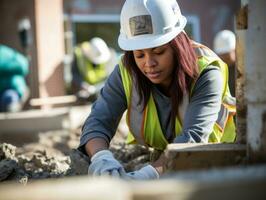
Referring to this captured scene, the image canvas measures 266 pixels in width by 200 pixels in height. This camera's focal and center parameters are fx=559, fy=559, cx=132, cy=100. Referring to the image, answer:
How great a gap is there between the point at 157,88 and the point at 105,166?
0.70 meters

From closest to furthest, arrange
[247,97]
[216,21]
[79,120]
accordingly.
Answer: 1. [247,97]
2. [79,120]
3. [216,21]

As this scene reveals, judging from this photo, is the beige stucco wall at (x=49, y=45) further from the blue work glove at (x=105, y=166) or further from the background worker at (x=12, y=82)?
the blue work glove at (x=105, y=166)

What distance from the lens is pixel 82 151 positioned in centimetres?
335

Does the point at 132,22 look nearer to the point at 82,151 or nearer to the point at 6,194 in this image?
the point at 82,151

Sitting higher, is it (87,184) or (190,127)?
(87,184)

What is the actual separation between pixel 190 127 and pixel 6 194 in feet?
5.69

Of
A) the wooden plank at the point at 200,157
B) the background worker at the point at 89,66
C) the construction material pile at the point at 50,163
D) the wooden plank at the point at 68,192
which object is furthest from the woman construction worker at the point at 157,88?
the background worker at the point at 89,66

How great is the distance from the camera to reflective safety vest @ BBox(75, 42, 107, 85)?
40.4ft

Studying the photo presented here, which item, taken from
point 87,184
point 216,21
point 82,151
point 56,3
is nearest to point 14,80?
point 56,3

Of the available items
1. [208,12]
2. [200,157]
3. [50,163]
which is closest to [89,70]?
[208,12]

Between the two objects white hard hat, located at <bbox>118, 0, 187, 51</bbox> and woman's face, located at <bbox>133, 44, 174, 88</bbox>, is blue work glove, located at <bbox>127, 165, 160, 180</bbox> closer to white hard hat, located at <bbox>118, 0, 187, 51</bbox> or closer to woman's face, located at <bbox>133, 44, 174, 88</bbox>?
woman's face, located at <bbox>133, 44, 174, 88</bbox>

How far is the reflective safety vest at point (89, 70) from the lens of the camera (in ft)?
40.4

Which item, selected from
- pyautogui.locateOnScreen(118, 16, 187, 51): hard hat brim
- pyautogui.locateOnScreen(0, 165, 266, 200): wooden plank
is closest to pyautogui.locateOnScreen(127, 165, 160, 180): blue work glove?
pyautogui.locateOnScreen(118, 16, 187, 51): hard hat brim

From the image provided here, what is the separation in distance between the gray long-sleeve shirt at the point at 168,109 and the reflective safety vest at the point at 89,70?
8867 millimetres
